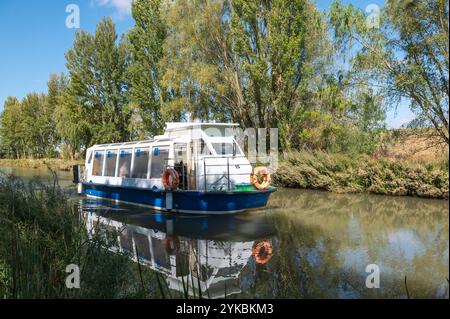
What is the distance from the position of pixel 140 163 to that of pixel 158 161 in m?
1.45

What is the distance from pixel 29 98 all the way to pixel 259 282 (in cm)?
6398

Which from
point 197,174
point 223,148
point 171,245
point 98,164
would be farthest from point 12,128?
point 171,245

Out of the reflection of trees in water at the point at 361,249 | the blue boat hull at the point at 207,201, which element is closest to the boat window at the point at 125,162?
the blue boat hull at the point at 207,201

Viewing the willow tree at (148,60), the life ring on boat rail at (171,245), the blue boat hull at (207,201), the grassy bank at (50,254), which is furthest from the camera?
the willow tree at (148,60)

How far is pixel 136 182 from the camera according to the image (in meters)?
15.9

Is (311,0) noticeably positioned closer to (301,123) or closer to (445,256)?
(301,123)

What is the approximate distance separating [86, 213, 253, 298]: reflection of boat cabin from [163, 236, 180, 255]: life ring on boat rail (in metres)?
0.08

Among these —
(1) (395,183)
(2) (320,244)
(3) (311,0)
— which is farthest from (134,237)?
(3) (311,0)

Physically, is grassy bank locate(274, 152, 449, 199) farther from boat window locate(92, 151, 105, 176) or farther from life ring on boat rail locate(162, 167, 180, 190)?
boat window locate(92, 151, 105, 176)

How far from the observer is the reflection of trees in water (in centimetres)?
199

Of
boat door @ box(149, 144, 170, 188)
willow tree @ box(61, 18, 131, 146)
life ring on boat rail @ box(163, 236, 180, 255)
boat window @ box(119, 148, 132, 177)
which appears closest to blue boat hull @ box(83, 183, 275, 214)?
boat door @ box(149, 144, 170, 188)

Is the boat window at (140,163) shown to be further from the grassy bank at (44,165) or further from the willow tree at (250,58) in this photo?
the grassy bank at (44,165)

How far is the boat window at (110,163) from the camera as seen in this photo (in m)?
17.9

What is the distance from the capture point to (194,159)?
44.9ft
